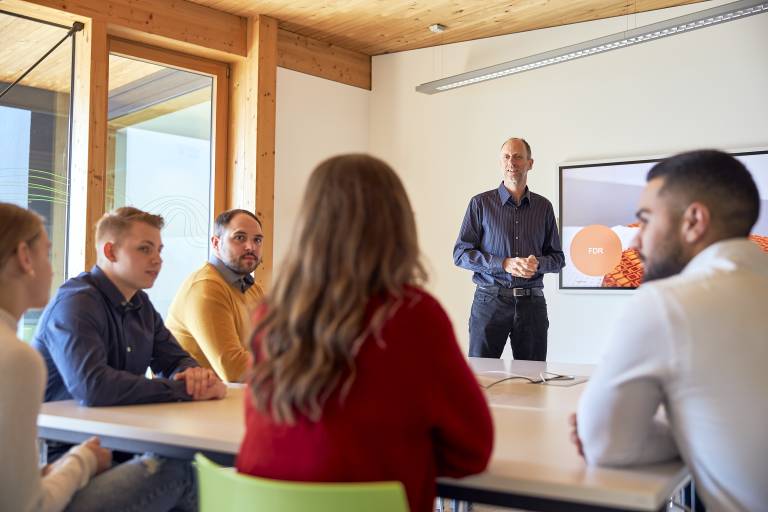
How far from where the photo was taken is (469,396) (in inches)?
54.9

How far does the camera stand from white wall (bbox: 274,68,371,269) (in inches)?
241

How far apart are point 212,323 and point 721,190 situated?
1.95 m

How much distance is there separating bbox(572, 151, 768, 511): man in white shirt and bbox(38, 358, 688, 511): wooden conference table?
0.06 meters

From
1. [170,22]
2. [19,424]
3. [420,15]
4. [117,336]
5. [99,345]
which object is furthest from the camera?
[420,15]

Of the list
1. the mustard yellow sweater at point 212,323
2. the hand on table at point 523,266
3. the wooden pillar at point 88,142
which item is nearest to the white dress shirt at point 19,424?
the mustard yellow sweater at point 212,323

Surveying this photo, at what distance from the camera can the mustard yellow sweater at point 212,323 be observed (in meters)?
2.96

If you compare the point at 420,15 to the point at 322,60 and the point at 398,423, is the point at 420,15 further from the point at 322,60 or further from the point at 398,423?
the point at 398,423

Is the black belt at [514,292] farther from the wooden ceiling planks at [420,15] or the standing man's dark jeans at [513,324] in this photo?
the wooden ceiling planks at [420,15]

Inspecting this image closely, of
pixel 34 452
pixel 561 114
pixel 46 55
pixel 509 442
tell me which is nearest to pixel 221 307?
pixel 34 452

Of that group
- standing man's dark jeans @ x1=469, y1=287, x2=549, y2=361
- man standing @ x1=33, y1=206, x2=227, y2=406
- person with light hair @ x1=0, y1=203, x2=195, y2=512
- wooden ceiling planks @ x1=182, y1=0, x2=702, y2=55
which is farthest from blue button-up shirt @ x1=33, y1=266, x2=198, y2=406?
wooden ceiling planks @ x1=182, y1=0, x2=702, y2=55

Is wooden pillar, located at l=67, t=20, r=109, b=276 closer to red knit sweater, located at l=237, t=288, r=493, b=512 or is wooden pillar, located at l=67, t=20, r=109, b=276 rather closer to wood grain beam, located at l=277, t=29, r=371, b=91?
→ wood grain beam, located at l=277, t=29, r=371, b=91

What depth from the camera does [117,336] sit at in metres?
2.45

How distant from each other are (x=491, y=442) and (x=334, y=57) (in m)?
5.48

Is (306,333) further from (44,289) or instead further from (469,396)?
(44,289)
